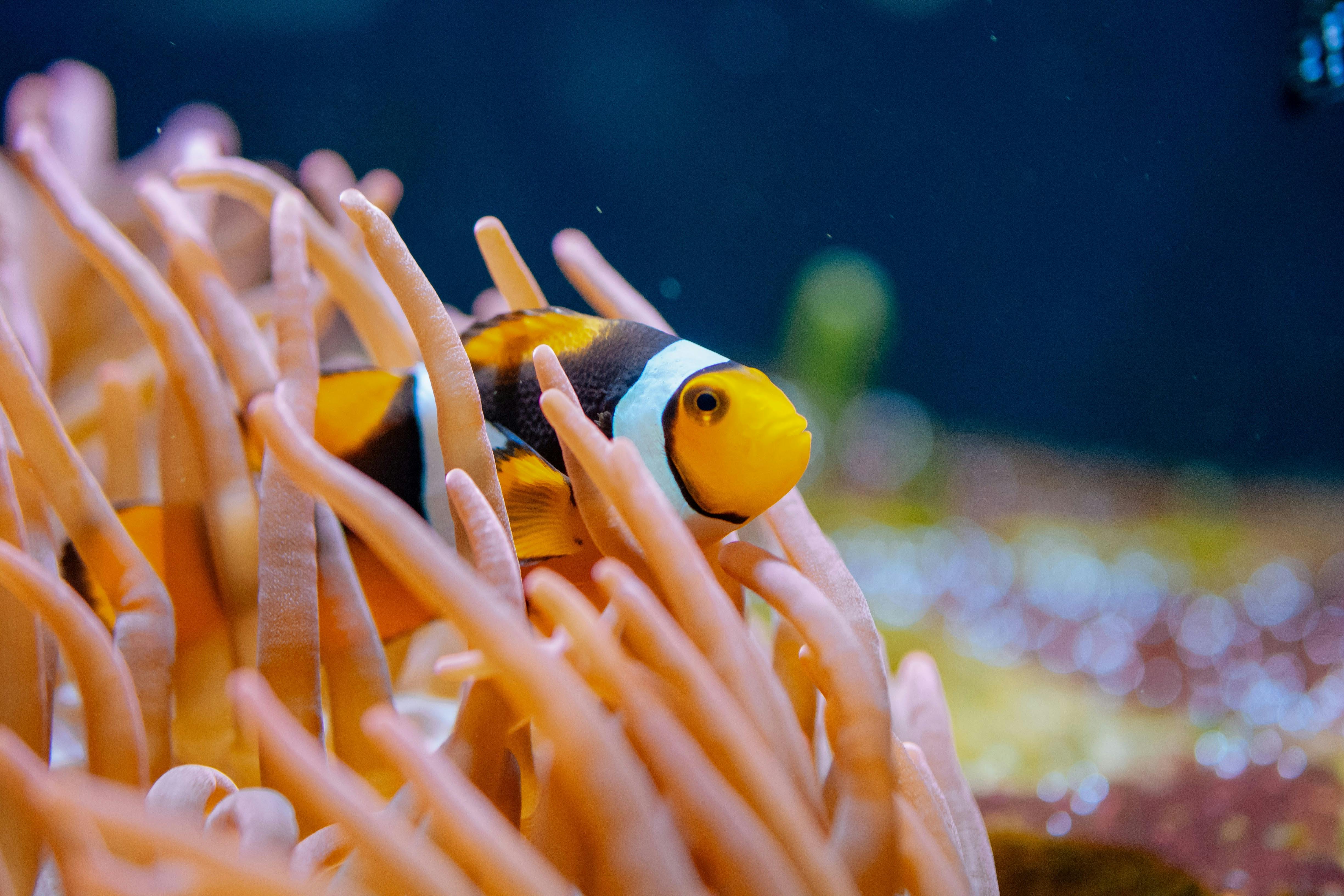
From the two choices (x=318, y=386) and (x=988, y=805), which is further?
(x=988, y=805)

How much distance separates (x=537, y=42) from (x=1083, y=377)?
3615 millimetres

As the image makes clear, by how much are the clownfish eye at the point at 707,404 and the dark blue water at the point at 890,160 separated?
2.67 metres

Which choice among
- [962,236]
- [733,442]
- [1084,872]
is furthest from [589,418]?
[962,236]

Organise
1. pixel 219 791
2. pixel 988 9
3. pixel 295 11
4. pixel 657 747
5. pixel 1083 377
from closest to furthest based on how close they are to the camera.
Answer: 1. pixel 657 747
2. pixel 219 791
3. pixel 295 11
4. pixel 988 9
5. pixel 1083 377

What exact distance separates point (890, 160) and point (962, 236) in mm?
676

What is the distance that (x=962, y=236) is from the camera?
479cm

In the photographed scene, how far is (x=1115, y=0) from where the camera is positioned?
3416 millimetres

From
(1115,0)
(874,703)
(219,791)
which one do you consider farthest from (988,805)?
(1115,0)

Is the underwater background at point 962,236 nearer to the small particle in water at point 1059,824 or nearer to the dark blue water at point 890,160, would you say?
the dark blue water at point 890,160

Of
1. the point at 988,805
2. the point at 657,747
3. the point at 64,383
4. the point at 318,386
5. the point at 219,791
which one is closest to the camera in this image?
the point at 657,747

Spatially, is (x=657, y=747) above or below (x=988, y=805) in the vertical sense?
above

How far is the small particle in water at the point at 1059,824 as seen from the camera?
996 mm

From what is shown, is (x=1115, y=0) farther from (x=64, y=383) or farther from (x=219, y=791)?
(x=219, y=791)

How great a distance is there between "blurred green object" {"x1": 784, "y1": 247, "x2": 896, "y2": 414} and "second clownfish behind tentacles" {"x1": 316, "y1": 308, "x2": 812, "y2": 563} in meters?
3.33
